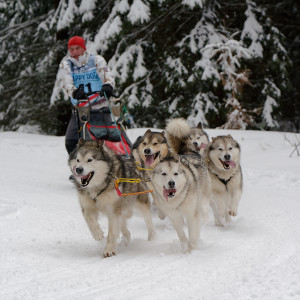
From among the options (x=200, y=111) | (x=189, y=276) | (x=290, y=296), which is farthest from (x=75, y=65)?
(x=200, y=111)

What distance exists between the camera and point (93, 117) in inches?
216

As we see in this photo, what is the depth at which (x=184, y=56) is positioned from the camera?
1172 centimetres

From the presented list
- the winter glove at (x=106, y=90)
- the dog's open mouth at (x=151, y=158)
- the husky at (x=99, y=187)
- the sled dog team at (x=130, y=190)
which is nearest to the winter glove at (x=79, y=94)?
the winter glove at (x=106, y=90)

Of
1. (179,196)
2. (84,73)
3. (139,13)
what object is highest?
(139,13)

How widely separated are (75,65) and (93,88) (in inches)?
15.6

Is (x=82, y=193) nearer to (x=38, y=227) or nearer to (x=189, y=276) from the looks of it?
(x=38, y=227)

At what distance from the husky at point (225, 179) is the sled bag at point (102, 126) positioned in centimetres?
131

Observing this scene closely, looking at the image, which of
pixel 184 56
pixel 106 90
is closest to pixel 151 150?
pixel 106 90

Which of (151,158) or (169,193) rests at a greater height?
(169,193)

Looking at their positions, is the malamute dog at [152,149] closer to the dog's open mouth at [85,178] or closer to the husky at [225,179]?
the husky at [225,179]

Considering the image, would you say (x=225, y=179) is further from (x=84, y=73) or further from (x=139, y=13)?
(x=139, y=13)

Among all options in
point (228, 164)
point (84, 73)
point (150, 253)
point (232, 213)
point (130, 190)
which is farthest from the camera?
point (84, 73)

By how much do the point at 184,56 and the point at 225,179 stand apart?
7.39 m

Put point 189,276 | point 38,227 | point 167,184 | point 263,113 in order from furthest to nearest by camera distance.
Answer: point 263,113, point 38,227, point 167,184, point 189,276
